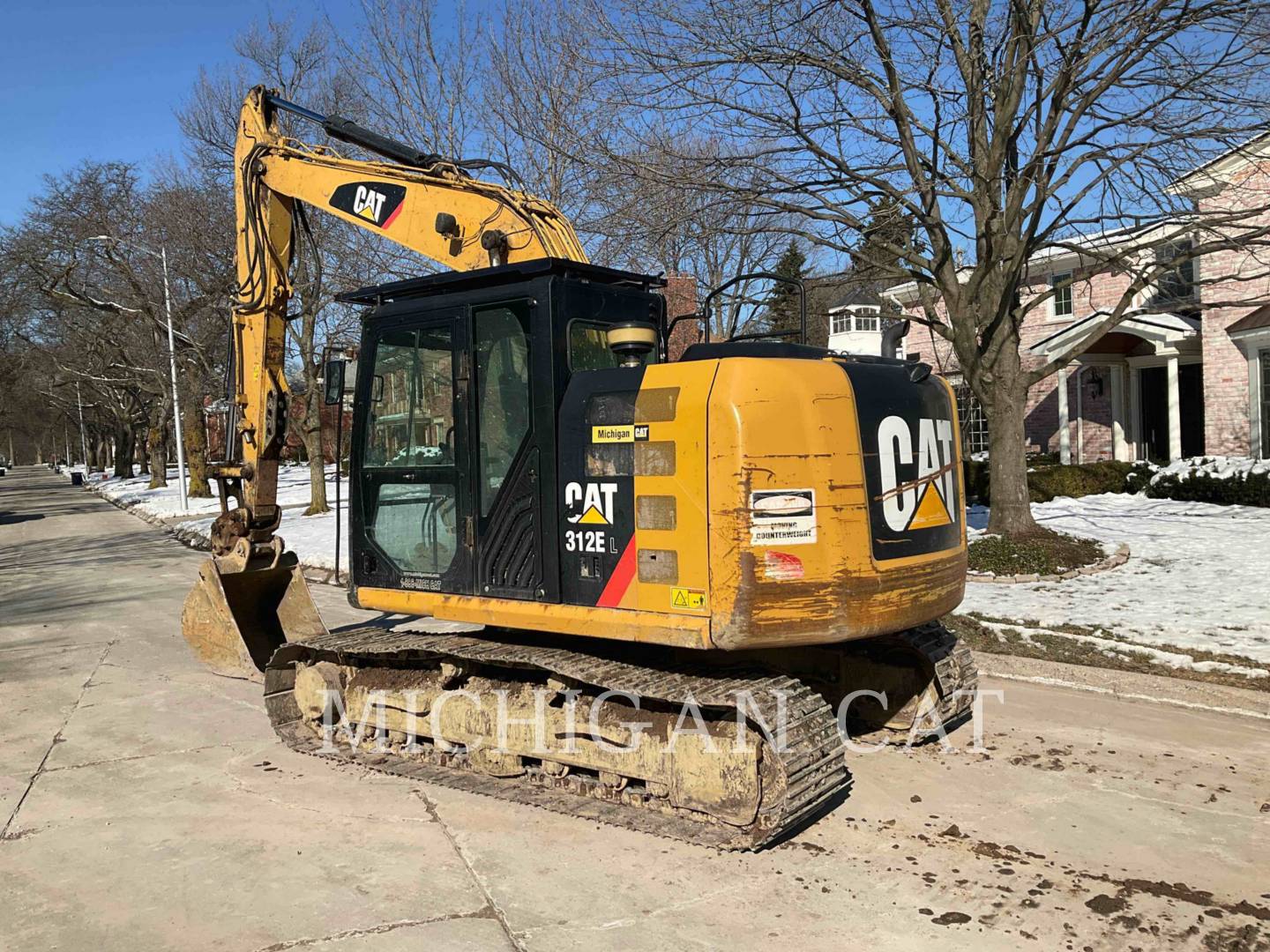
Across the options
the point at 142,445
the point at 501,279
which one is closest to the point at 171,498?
the point at 501,279

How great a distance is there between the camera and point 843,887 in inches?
161

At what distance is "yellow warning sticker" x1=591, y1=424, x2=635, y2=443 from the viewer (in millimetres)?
4633

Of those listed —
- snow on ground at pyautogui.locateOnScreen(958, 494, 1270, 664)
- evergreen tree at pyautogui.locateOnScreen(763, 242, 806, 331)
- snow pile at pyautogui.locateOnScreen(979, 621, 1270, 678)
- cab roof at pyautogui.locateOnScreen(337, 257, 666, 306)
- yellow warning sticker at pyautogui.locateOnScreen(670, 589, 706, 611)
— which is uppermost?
evergreen tree at pyautogui.locateOnScreen(763, 242, 806, 331)

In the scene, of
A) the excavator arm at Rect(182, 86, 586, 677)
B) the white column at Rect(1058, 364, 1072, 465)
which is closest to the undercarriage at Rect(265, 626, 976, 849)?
the excavator arm at Rect(182, 86, 586, 677)

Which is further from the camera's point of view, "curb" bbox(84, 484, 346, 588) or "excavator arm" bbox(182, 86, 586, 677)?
"curb" bbox(84, 484, 346, 588)

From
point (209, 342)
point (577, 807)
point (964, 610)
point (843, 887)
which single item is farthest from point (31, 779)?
point (209, 342)

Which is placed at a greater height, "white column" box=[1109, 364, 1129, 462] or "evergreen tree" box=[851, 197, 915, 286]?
"evergreen tree" box=[851, 197, 915, 286]

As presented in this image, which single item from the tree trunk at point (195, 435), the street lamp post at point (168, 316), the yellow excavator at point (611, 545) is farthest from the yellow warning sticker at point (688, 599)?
the tree trunk at point (195, 435)

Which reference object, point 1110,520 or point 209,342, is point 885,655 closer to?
point 1110,520

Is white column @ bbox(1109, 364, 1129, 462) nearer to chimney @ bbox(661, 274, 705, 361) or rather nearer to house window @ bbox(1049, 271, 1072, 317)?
house window @ bbox(1049, 271, 1072, 317)

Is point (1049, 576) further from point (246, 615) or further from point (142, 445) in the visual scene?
point (142, 445)

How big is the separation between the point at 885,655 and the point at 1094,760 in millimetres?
1269

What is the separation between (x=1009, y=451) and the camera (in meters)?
12.8

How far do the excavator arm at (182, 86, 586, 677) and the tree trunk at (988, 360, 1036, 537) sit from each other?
7.83 metres
